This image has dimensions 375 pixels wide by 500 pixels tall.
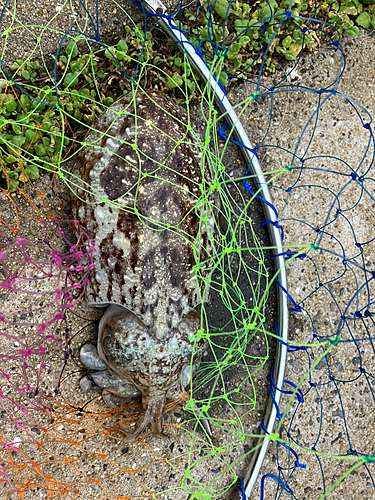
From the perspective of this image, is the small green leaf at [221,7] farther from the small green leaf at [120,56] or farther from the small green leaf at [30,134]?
the small green leaf at [30,134]

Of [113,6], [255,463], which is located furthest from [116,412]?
[113,6]

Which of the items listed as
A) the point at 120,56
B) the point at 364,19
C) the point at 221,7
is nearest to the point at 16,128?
the point at 120,56

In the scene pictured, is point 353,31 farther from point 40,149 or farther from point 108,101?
point 40,149

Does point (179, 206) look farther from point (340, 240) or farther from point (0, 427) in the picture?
point (0, 427)

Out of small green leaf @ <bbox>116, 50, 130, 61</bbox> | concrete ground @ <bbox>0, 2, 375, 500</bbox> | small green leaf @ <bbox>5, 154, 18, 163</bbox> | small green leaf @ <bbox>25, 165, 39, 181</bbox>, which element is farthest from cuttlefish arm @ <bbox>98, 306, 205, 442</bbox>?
small green leaf @ <bbox>116, 50, 130, 61</bbox>

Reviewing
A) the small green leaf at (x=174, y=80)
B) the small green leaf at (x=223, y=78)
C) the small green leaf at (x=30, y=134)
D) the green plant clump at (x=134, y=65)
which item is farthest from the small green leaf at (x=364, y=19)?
the small green leaf at (x=30, y=134)
